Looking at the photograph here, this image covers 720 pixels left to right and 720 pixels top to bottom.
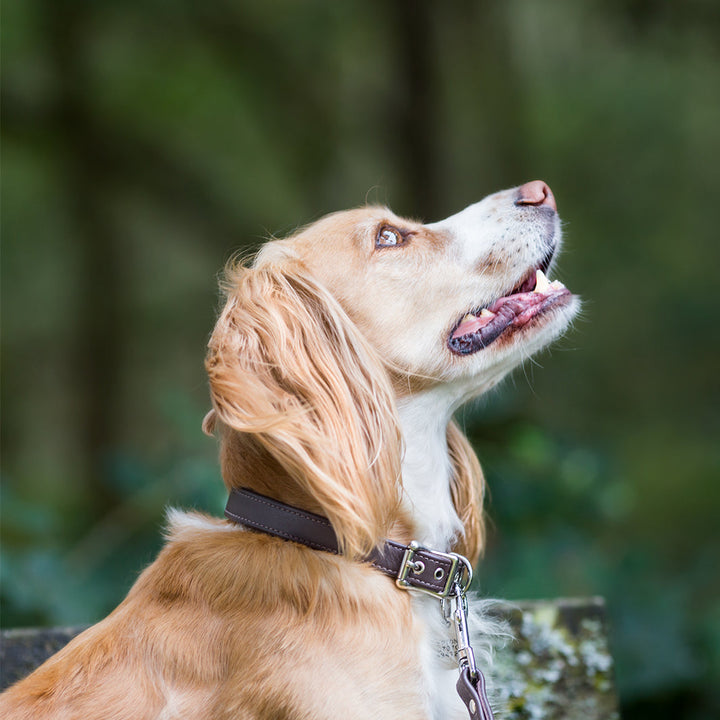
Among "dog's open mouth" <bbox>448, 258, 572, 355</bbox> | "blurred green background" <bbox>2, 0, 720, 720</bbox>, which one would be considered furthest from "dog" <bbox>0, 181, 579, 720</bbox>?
"blurred green background" <bbox>2, 0, 720, 720</bbox>

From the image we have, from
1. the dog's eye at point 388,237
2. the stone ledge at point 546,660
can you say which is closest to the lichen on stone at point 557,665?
the stone ledge at point 546,660

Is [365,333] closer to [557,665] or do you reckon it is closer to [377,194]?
[557,665]

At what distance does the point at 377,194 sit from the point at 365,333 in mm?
5654

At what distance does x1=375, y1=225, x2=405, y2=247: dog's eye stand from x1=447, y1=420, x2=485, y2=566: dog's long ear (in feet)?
2.24

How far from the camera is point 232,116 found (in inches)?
374

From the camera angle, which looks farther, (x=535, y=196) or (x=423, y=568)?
(x=535, y=196)

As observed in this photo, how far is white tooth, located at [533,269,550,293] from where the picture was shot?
295 centimetres

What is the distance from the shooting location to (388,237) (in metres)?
3.02

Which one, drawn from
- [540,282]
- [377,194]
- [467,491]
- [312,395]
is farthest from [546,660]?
[377,194]

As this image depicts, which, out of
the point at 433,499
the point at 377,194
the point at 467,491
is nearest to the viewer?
the point at 433,499

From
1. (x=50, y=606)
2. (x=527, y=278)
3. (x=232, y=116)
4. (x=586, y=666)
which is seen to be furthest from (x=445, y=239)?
(x=232, y=116)

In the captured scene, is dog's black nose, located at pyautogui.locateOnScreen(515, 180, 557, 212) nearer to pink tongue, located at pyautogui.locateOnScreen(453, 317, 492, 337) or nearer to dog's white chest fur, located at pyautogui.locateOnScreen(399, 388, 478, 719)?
pink tongue, located at pyautogui.locateOnScreen(453, 317, 492, 337)

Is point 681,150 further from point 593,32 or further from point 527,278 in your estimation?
point 527,278

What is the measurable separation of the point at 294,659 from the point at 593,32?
6.49 meters
